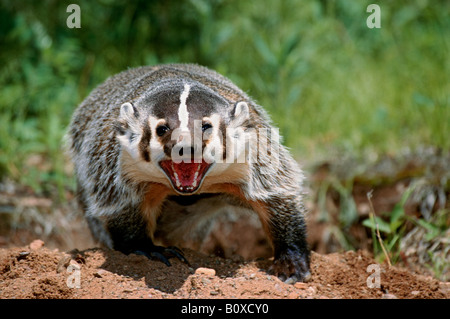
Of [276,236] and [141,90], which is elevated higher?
[141,90]

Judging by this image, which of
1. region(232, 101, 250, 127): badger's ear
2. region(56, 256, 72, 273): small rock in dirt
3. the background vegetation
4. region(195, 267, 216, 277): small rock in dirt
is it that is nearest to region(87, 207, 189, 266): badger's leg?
region(195, 267, 216, 277): small rock in dirt

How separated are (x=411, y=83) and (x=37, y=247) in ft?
10.0

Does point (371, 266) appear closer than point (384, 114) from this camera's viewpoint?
Yes

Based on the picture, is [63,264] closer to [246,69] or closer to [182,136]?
[182,136]

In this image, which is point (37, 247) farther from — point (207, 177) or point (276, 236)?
point (276, 236)

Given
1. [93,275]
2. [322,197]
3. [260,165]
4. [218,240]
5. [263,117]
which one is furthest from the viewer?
[218,240]

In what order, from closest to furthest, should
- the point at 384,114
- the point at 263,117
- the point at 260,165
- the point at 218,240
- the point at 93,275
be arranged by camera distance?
the point at 93,275 → the point at 260,165 → the point at 263,117 → the point at 218,240 → the point at 384,114

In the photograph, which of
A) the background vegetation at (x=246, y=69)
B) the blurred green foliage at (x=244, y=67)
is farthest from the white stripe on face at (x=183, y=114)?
the blurred green foliage at (x=244, y=67)

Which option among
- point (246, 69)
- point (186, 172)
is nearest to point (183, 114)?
point (186, 172)

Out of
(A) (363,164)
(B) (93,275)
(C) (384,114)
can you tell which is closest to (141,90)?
(B) (93,275)

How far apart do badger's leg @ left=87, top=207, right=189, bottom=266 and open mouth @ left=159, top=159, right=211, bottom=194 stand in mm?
492

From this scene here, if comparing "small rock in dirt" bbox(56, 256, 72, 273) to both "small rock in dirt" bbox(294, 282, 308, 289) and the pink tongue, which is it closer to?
the pink tongue

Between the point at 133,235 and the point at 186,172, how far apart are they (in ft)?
2.04

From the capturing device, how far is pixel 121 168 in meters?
2.28
